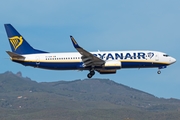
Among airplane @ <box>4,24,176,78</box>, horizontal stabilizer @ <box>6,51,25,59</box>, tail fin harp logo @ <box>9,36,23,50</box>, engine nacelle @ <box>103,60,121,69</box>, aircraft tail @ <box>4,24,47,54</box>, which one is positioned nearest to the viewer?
horizontal stabilizer @ <box>6,51,25,59</box>

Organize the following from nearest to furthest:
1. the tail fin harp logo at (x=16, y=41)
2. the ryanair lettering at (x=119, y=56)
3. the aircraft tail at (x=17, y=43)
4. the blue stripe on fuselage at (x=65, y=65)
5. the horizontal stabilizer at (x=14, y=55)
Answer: the horizontal stabilizer at (x=14, y=55) < the blue stripe on fuselage at (x=65, y=65) < the ryanair lettering at (x=119, y=56) < the aircraft tail at (x=17, y=43) < the tail fin harp logo at (x=16, y=41)

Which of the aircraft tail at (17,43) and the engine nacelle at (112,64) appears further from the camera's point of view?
the aircraft tail at (17,43)

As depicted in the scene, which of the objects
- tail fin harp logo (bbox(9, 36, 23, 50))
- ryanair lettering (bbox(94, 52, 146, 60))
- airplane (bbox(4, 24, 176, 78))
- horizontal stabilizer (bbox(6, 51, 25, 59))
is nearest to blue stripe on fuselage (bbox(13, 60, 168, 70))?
airplane (bbox(4, 24, 176, 78))

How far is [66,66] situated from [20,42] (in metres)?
12.4

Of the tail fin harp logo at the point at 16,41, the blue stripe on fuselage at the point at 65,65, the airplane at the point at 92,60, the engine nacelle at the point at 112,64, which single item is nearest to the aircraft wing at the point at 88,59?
the airplane at the point at 92,60

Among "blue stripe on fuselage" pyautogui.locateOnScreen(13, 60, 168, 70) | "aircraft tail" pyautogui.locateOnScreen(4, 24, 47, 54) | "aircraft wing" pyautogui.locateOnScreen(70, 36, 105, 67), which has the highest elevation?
"aircraft tail" pyautogui.locateOnScreen(4, 24, 47, 54)

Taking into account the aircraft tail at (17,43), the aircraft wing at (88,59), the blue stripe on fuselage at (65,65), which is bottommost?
the blue stripe on fuselage at (65,65)

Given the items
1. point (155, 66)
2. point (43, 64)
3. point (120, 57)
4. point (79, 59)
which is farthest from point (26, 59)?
point (155, 66)

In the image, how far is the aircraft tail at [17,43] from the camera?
101812 mm

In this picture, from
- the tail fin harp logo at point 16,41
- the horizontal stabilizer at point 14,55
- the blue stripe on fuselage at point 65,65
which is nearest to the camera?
the horizontal stabilizer at point 14,55

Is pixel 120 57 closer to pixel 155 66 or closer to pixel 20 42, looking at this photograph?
pixel 155 66

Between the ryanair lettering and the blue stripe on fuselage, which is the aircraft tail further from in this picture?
the ryanair lettering

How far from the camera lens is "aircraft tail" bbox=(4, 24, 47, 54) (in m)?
102

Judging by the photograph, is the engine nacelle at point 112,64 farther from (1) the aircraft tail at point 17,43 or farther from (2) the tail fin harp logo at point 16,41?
(2) the tail fin harp logo at point 16,41
